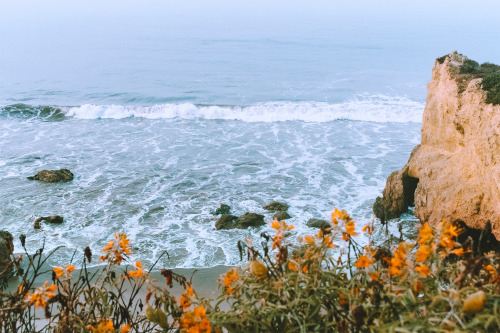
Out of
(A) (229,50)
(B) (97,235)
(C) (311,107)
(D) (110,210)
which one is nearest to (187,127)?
(C) (311,107)

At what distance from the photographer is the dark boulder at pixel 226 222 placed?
956cm

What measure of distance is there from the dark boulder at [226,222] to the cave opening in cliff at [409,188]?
4.02m

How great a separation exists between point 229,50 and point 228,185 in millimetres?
35428

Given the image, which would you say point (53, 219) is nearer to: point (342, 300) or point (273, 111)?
point (342, 300)

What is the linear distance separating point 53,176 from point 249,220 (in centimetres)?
657

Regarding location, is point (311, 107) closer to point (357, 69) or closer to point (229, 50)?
point (357, 69)

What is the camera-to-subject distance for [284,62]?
128ft

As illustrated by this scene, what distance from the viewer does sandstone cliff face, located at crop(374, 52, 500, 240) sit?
23.1 ft

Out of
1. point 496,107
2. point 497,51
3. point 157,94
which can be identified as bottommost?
point 157,94

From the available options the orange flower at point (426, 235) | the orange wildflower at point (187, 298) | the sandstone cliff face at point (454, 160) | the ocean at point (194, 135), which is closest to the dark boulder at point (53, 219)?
the ocean at point (194, 135)

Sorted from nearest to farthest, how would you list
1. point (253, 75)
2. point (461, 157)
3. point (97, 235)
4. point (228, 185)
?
point (461, 157)
point (97, 235)
point (228, 185)
point (253, 75)

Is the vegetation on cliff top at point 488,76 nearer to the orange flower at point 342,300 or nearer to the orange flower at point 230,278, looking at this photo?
the orange flower at point 342,300

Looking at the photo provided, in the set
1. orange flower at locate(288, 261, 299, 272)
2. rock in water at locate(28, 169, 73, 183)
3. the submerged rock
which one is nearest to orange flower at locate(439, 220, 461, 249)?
orange flower at locate(288, 261, 299, 272)

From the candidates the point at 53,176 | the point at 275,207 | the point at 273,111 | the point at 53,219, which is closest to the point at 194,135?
the point at 273,111
